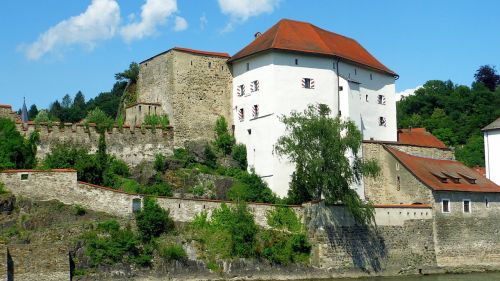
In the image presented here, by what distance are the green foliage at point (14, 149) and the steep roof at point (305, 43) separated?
16.6 meters

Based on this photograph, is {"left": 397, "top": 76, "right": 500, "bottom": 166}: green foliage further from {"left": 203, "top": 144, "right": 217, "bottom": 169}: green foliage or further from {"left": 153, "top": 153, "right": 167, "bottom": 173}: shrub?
{"left": 153, "top": 153, "right": 167, "bottom": 173}: shrub

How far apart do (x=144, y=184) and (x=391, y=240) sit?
15699 mm

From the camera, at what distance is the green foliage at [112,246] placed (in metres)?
36.9

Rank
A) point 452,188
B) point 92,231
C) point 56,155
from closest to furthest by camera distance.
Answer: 1. point 92,231
2. point 56,155
3. point 452,188

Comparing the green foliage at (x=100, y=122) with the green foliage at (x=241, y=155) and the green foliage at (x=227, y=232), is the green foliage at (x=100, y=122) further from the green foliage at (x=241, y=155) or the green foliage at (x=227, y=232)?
the green foliage at (x=227, y=232)

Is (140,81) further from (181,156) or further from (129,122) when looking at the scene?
(181,156)

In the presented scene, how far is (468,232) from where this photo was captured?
50.9 m

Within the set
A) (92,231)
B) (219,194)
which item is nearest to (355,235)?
(219,194)

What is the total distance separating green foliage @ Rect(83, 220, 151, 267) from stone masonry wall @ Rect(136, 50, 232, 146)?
14.4m

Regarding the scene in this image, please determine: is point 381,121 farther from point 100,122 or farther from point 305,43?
point 100,122

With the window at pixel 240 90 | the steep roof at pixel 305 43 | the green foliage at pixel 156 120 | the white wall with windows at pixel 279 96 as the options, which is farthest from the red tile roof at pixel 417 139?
the green foliage at pixel 156 120

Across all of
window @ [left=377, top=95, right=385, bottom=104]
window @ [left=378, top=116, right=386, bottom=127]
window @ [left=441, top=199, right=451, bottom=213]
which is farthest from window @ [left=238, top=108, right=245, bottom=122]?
window @ [left=441, top=199, right=451, bottom=213]

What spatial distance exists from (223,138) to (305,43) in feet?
29.4

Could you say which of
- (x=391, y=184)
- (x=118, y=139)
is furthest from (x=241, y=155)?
(x=391, y=184)
